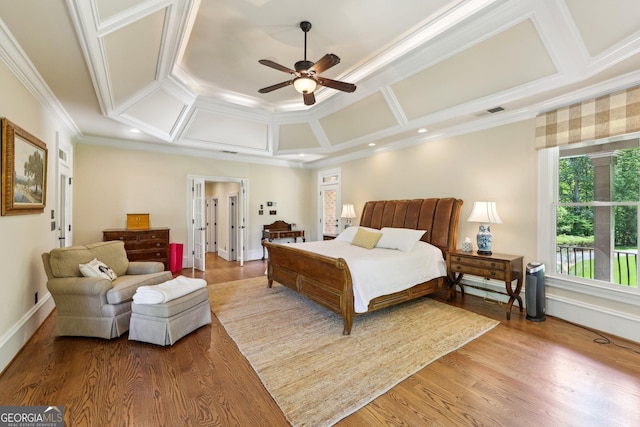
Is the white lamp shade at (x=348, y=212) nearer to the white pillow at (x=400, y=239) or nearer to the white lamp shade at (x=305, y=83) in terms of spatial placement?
the white pillow at (x=400, y=239)

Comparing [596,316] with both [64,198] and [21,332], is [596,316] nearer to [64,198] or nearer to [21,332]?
[21,332]

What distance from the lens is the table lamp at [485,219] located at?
3.79 meters

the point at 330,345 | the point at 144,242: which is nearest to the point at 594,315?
the point at 330,345

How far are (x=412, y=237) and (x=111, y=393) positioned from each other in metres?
3.77

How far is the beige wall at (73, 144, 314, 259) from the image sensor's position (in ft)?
17.6

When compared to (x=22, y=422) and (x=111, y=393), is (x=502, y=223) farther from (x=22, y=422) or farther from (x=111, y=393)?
(x=22, y=422)

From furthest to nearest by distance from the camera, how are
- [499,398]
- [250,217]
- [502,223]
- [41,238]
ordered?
[250,217], [502,223], [41,238], [499,398]

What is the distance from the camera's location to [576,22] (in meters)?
2.49

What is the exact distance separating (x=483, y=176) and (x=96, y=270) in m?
5.21

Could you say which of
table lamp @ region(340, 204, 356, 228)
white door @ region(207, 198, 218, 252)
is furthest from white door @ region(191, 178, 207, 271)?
table lamp @ region(340, 204, 356, 228)

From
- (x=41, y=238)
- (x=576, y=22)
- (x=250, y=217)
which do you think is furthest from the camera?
(x=250, y=217)

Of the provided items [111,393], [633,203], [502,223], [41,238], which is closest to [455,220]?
[502,223]

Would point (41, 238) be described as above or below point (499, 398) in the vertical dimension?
above

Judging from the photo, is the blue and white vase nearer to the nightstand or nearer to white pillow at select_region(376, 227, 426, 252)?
the nightstand
